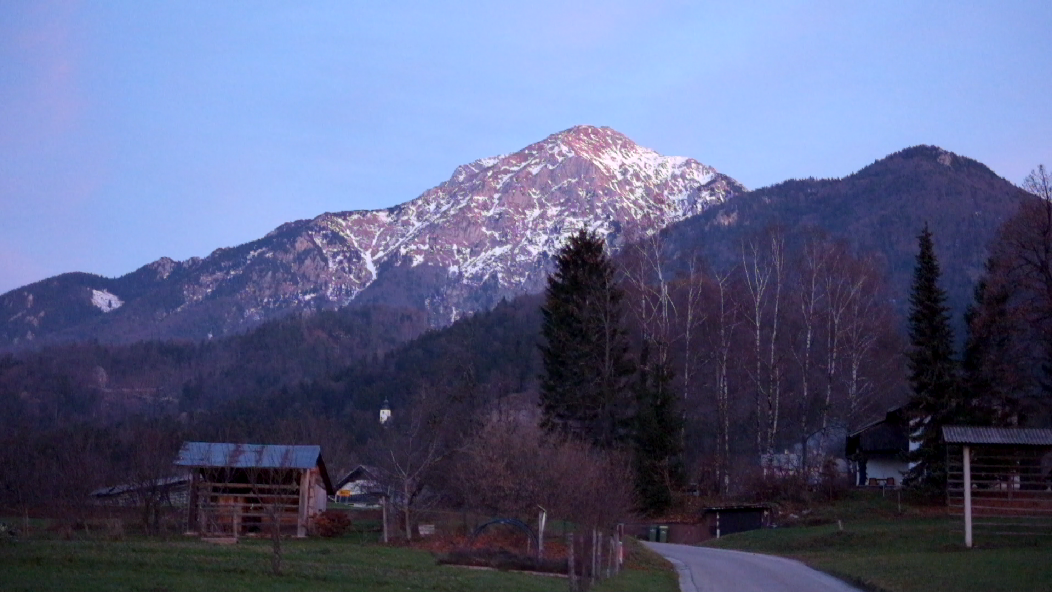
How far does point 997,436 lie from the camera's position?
30.3 meters

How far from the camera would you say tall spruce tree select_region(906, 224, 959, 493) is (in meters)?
40.6

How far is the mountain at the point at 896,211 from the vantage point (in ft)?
346

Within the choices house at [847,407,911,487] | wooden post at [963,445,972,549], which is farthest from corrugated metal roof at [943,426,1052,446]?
house at [847,407,911,487]

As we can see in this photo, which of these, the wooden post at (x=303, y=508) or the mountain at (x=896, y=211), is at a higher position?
the mountain at (x=896, y=211)

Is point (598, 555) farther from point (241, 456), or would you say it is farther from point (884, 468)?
point (884, 468)

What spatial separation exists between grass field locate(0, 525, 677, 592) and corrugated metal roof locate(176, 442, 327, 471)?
10275mm

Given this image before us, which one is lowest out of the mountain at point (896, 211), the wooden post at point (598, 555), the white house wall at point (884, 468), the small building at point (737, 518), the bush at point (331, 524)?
the small building at point (737, 518)

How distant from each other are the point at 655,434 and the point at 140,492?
21475 mm

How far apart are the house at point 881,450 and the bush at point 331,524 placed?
2892cm

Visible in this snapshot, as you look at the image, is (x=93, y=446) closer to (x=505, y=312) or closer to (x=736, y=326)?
(x=736, y=326)

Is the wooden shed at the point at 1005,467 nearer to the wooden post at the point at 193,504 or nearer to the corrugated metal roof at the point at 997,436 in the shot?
the corrugated metal roof at the point at 997,436

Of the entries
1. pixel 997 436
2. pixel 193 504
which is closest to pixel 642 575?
pixel 997 436

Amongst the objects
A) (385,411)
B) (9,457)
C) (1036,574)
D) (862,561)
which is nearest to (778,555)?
(862,561)

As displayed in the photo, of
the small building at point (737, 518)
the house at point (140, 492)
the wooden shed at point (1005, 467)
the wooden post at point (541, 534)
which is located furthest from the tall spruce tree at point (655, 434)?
the house at point (140, 492)
